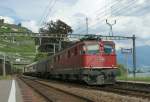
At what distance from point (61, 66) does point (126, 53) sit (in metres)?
7.45

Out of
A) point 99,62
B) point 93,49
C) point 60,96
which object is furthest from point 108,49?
point 60,96

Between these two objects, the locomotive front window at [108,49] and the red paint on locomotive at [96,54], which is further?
the locomotive front window at [108,49]

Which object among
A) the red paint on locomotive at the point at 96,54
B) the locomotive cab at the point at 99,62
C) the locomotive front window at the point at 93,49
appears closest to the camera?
the locomotive cab at the point at 99,62

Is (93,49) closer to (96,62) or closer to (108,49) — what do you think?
(96,62)

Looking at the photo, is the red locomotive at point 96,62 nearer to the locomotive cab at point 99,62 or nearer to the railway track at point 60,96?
the locomotive cab at point 99,62

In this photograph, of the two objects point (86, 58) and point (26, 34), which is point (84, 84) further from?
point (26, 34)

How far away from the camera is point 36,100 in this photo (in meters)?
20.0

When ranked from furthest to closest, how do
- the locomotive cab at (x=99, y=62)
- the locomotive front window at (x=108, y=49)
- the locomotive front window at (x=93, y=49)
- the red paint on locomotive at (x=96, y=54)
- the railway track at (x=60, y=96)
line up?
1. the locomotive front window at (x=108, y=49)
2. the locomotive front window at (x=93, y=49)
3. the red paint on locomotive at (x=96, y=54)
4. the locomotive cab at (x=99, y=62)
5. the railway track at (x=60, y=96)

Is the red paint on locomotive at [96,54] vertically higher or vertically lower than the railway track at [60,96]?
higher

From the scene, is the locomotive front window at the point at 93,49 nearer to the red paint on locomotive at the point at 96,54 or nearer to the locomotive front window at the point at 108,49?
the red paint on locomotive at the point at 96,54

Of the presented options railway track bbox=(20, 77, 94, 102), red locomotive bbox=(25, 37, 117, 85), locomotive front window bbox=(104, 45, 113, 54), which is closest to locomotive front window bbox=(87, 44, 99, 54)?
red locomotive bbox=(25, 37, 117, 85)

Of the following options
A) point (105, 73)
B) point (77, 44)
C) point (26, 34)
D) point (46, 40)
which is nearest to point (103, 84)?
point (105, 73)

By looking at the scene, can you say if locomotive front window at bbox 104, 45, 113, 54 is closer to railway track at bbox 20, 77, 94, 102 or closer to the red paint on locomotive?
the red paint on locomotive

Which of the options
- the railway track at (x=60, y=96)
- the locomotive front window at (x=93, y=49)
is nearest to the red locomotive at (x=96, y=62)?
the locomotive front window at (x=93, y=49)
